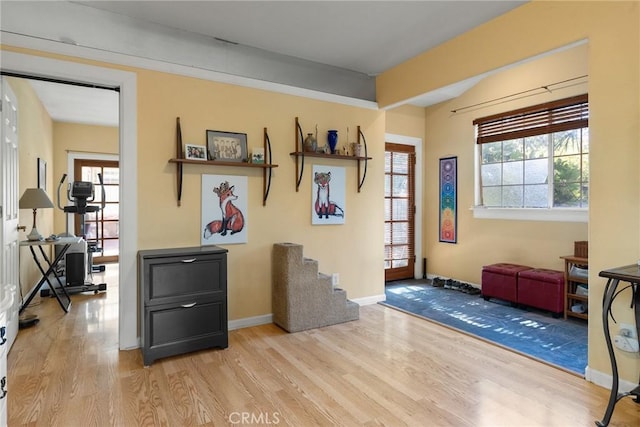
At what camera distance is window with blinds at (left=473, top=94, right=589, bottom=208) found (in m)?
3.94

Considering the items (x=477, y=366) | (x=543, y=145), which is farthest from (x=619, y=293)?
(x=543, y=145)

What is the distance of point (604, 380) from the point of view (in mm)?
2318

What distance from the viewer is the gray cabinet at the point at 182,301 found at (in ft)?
8.75

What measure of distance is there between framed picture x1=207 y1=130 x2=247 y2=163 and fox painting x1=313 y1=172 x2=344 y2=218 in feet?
2.78

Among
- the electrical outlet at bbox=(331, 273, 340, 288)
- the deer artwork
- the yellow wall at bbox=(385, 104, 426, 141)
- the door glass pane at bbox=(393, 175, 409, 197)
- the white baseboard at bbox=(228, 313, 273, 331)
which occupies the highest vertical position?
the yellow wall at bbox=(385, 104, 426, 141)

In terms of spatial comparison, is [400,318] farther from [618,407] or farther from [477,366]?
[618,407]

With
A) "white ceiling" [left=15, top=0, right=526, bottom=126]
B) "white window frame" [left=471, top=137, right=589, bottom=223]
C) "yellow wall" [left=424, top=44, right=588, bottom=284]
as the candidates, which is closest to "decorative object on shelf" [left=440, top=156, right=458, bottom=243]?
"yellow wall" [left=424, top=44, right=588, bottom=284]

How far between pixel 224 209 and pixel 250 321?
1101mm

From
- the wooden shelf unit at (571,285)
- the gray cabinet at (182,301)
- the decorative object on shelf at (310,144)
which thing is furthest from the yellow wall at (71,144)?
the wooden shelf unit at (571,285)

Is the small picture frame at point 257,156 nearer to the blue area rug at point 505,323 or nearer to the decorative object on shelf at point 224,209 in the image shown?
the decorative object on shelf at point 224,209

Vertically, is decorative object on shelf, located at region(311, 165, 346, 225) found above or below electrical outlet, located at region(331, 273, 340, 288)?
above

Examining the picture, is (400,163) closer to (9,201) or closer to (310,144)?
(310,144)

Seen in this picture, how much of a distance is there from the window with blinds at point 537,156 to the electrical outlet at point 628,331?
Result: 6.68ft

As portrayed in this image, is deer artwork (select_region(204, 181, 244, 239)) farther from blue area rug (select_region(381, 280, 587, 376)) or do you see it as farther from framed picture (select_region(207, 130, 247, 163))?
blue area rug (select_region(381, 280, 587, 376))
